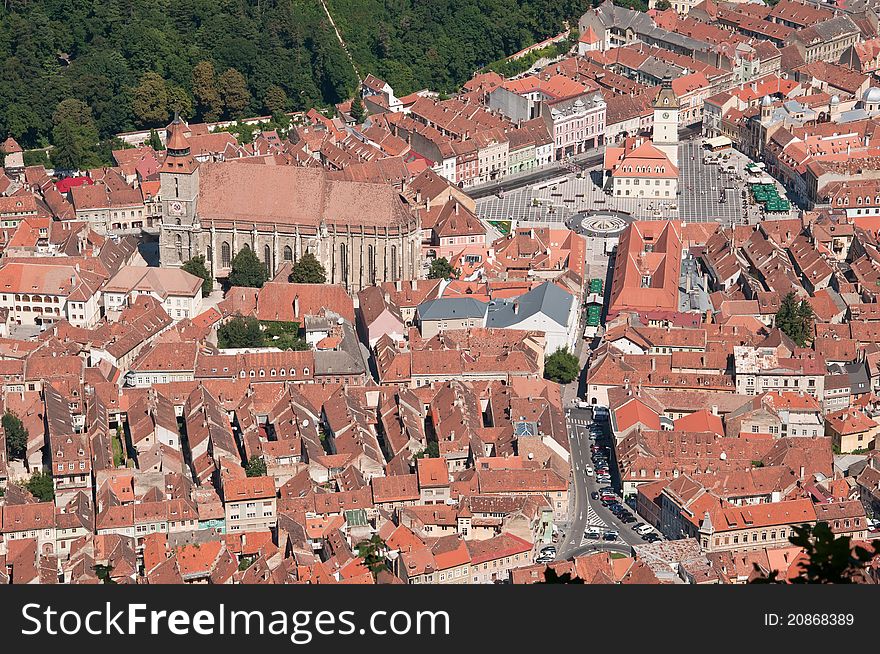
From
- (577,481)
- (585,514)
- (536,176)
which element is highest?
(536,176)

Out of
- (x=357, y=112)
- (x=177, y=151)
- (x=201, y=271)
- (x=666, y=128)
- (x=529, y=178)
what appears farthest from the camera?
Answer: (x=357, y=112)

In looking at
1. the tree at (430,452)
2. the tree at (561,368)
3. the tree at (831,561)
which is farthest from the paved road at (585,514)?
the tree at (831,561)

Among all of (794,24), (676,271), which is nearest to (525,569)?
(676,271)

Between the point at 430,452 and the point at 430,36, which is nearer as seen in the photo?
the point at 430,452

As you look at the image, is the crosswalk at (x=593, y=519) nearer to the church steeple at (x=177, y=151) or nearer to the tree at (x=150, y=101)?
the church steeple at (x=177, y=151)

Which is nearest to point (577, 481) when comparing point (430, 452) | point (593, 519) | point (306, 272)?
point (593, 519)

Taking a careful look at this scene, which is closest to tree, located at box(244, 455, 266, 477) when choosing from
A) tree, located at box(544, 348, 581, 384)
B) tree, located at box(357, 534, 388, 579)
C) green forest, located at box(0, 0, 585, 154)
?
tree, located at box(357, 534, 388, 579)

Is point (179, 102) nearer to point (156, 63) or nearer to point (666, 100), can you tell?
point (156, 63)
